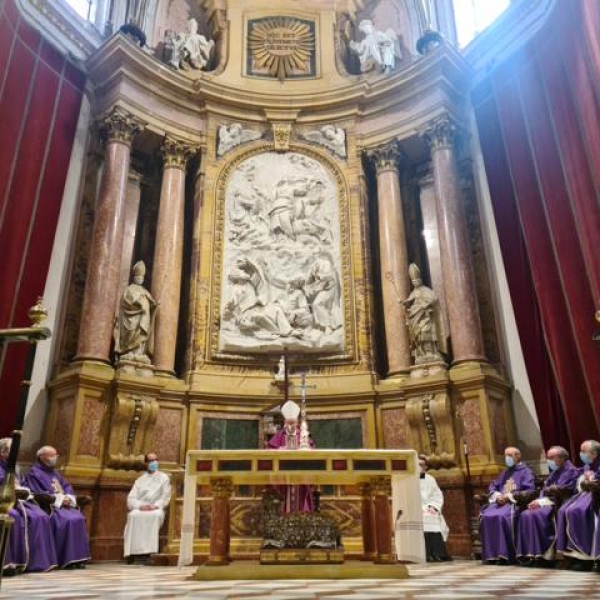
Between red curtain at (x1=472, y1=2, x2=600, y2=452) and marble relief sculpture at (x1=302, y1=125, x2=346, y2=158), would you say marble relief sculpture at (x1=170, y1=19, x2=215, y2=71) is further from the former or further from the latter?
red curtain at (x1=472, y1=2, x2=600, y2=452)

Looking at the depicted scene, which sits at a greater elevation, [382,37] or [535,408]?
[382,37]

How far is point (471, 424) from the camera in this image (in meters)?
8.24

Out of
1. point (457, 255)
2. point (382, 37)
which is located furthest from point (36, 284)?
point (382, 37)

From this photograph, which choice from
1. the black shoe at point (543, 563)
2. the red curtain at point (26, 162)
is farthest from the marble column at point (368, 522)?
the red curtain at point (26, 162)

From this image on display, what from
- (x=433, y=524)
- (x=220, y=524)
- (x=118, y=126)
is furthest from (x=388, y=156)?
(x=220, y=524)

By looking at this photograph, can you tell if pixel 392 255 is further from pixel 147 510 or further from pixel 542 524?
pixel 147 510

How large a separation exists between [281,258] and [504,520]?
17.9ft

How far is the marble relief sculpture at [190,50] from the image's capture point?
11.4 meters

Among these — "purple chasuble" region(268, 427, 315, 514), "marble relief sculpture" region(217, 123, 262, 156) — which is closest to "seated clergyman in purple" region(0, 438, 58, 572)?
"purple chasuble" region(268, 427, 315, 514)

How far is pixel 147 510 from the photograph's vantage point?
23.5 ft

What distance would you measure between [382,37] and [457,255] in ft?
16.9

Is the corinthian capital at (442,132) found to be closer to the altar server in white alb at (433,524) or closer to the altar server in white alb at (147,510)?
the altar server in white alb at (433,524)

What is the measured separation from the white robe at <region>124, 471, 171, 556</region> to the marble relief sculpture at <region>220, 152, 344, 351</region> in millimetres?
2623

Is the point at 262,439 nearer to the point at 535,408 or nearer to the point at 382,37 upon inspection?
the point at 535,408
